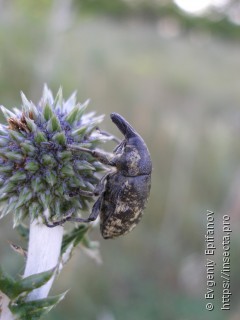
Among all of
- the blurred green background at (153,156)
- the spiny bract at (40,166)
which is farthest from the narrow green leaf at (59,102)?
the blurred green background at (153,156)

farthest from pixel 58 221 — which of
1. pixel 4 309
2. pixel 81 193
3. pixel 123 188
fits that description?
pixel 4 309

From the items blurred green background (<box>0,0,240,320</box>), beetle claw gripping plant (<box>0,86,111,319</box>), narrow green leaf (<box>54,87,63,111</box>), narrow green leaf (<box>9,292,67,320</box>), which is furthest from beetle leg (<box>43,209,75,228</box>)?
blurred green background (<box>0,0,240,320</box>)

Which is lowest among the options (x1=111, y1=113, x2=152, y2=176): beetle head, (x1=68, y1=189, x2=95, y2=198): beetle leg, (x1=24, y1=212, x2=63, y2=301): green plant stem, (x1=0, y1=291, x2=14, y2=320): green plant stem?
(x1=0, y1=291, x2=14, y2=320): green plant stem

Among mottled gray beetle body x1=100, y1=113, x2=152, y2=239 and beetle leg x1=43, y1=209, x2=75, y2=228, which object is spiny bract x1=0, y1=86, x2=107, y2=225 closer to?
beetle leg x1=43, y1=209, x2=75, y2=228

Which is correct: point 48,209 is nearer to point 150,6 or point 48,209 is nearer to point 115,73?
point 115,73

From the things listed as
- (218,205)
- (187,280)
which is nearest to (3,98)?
(187,280)

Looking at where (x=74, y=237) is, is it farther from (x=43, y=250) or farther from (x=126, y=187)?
(x=126, y=187)

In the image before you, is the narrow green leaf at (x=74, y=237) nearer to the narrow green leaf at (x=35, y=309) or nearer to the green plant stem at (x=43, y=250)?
the green plant stem at (x=43, y=250)
